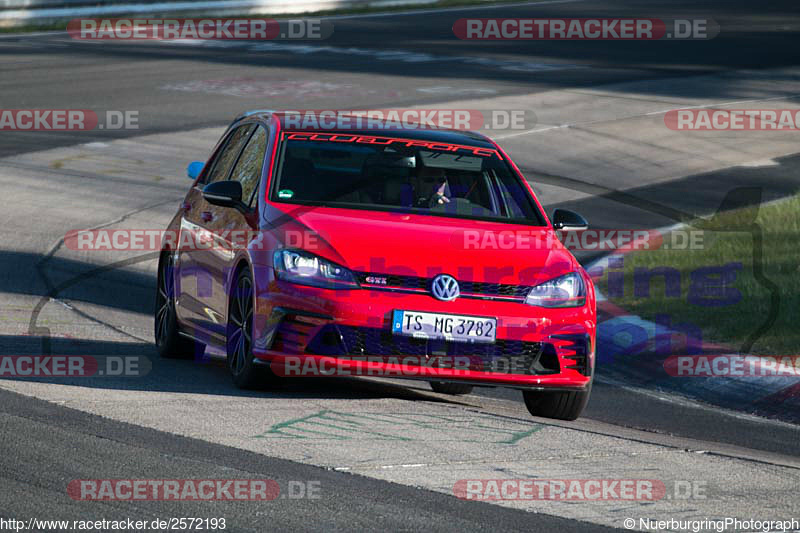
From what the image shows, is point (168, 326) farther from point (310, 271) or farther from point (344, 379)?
point (310, 271)

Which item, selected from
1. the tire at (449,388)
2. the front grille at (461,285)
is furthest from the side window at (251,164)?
the tire at (449,388)

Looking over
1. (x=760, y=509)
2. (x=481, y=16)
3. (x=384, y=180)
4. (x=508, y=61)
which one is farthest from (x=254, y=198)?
(x=481, y=16)

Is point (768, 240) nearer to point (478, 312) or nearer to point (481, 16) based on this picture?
point (478, 312)

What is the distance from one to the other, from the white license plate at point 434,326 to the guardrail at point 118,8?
2870 cm

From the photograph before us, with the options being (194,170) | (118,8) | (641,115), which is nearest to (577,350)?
(194,170)

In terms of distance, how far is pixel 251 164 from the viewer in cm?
921

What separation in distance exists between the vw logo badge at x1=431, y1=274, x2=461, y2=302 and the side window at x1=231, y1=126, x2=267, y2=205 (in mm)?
1574

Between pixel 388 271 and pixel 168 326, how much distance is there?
8.09 feet

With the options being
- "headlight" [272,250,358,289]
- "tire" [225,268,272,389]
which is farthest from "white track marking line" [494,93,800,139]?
"headlight" [272,250,358,289]

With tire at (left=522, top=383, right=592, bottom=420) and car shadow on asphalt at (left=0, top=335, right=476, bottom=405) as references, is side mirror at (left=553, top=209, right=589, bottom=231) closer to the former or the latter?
tire at (left=522, top=383, right=592, bottom=420)

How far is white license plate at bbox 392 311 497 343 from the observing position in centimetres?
774

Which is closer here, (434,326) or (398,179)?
(434,326)

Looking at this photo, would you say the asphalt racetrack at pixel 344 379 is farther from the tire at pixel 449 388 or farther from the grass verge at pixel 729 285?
the grass verge at pixel 729 285

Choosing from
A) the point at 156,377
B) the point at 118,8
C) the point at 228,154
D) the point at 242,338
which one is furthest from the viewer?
the point at 118,8
